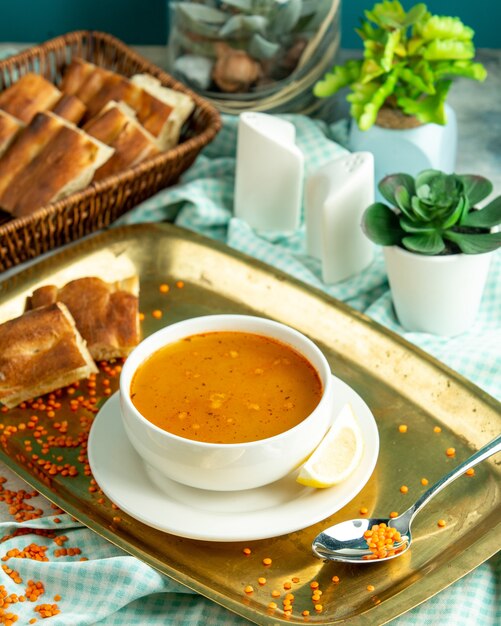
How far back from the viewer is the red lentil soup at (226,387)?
151cm

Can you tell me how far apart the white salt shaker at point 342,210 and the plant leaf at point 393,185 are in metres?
0.09

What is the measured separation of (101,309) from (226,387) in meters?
0.46

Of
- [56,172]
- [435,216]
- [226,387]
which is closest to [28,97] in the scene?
[56,172]

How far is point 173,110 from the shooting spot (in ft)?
8.13

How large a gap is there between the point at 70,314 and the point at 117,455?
1.33ft

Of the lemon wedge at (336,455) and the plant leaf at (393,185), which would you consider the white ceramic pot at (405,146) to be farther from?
the lemon wedge at (336,455)

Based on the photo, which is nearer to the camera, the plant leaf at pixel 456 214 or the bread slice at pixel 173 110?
the plant leaf at pixel 456 214

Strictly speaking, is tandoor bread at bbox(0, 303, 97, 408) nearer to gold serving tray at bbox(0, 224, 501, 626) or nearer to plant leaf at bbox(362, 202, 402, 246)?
gold serving tray at bbox(0, 224, 501, 626)

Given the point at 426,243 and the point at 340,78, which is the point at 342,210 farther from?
the point at 340,78

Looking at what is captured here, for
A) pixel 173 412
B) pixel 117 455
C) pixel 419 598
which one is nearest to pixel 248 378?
pixel 173 412

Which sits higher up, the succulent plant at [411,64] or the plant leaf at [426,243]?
the succulent plant at [411,64]

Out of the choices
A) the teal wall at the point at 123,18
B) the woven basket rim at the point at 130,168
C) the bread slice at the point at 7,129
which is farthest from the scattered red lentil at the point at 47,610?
the teal wall at the point at 123,18

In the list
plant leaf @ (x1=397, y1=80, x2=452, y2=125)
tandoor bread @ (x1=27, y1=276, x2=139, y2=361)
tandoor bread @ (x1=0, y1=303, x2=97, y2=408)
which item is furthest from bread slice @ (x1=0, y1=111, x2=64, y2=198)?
plant leaf @ (x1=397, y1=80, x2=452, y2=125)

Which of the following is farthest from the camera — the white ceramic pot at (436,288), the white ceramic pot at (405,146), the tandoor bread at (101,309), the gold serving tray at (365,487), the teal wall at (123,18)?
the teal wall at (123,18)
